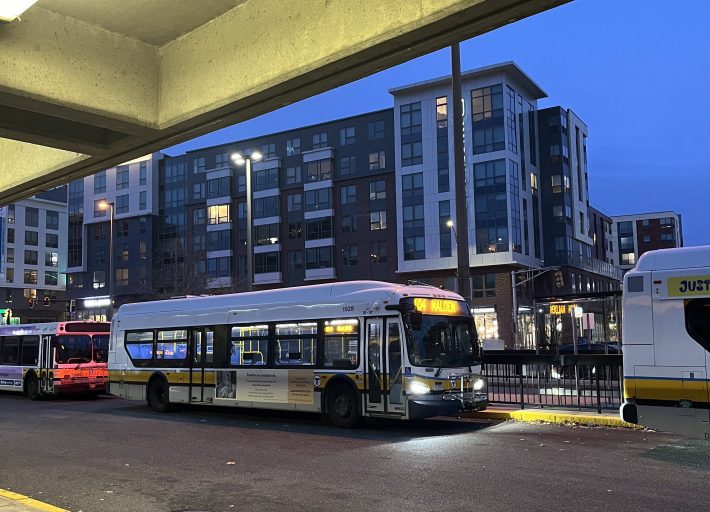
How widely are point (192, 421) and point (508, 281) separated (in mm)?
44410

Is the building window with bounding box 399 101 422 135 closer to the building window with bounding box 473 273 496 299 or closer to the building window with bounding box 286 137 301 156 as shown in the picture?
the building window with bounding box 286 137 301 156

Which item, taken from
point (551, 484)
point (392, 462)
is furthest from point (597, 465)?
point (392, 462)

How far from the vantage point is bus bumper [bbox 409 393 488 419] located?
13.1 meters

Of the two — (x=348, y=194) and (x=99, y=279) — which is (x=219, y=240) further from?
(x=99, y=279)

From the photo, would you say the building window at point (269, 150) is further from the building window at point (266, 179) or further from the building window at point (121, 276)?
the building window at point (121, 276)

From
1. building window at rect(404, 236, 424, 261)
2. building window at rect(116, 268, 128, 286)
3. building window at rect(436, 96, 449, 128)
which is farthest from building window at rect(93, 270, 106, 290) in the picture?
building window at rect(436, 96, 449, 128)

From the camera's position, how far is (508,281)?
57094mm

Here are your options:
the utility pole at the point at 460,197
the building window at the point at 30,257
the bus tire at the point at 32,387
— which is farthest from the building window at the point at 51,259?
the utility pole at the point at 460,197

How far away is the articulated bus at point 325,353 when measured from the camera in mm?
13562

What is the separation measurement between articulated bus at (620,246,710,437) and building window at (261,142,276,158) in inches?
2526

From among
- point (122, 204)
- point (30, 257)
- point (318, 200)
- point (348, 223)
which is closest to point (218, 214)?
point (318, 200)

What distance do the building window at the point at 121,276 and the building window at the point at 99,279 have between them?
2.12 metres

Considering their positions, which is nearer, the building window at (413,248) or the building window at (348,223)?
the building window at (413,248)

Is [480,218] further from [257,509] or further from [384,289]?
[257,509]
